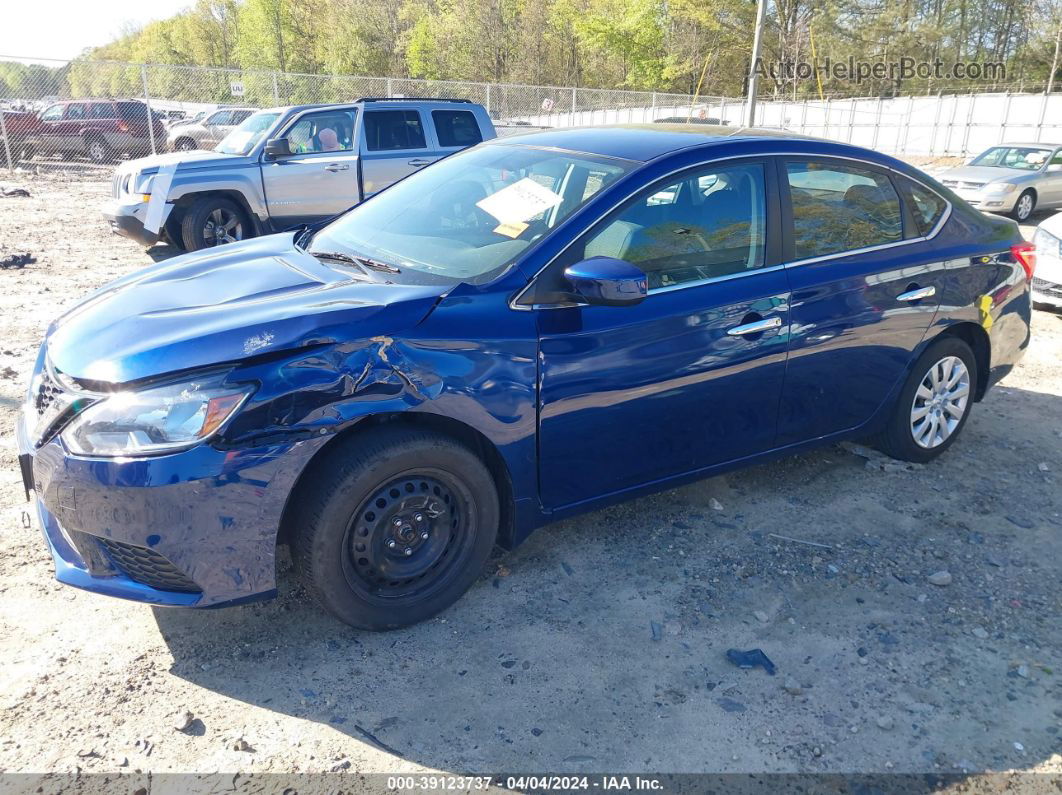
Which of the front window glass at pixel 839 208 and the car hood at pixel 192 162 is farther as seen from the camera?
the car hood at pixel 192 162

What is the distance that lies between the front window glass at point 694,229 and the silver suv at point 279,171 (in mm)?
6590

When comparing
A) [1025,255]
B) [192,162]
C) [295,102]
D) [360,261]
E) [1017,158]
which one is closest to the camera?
[360,261]

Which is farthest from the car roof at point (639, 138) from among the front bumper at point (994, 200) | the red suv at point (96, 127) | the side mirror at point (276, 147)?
the red suv at point (96, 127)

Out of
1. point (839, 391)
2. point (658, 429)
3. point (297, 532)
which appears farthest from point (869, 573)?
point (297, 532)

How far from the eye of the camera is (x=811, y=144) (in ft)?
12.6

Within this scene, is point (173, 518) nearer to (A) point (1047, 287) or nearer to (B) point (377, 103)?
(A) point (1047, 287)

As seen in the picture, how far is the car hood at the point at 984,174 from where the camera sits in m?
14.9

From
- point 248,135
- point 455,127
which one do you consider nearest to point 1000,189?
point 455,127

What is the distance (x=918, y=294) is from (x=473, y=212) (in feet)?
7.63

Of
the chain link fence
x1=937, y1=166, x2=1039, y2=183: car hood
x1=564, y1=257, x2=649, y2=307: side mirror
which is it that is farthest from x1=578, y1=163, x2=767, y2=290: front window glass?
x1=937, y1=166, x2=1039, y2=183: car hood

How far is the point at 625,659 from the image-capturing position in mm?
2881

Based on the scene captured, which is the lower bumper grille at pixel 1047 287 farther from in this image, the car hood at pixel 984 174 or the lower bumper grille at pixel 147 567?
the car hood at pixel 984 174

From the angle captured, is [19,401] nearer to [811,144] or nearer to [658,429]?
[658,429]

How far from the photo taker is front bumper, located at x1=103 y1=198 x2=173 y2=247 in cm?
895
